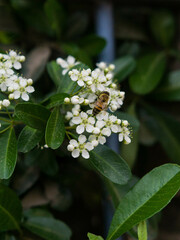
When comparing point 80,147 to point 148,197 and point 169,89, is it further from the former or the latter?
point 169,89

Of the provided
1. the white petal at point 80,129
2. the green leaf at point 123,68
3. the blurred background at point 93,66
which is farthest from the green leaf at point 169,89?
the white petal at point 80,129

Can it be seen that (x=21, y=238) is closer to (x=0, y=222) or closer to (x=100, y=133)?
(x=0, y=222)

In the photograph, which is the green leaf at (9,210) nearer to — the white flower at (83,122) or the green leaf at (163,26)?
the white flower at (83,122)

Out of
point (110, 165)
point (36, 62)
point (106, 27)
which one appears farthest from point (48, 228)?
point (106, 27)

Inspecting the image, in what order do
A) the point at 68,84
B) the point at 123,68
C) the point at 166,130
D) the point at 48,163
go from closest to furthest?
the point at 68,84, the point at 48,163, the point at 123,68, the point at 166,130

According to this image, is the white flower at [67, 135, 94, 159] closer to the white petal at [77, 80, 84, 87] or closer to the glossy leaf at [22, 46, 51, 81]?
the white petal at [77, 80, 84, 87]

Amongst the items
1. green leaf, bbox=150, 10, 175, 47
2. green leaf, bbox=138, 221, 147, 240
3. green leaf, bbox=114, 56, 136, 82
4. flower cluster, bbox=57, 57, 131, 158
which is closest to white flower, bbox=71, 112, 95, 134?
flower cluster, bbox=57, 57, 131, 158

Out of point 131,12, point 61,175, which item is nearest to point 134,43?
point 131,12
